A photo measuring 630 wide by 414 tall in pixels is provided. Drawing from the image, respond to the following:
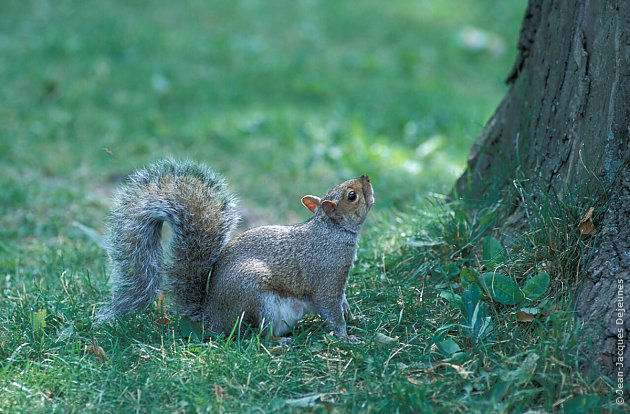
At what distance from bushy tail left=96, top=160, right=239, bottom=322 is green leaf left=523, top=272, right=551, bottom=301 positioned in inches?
46.4

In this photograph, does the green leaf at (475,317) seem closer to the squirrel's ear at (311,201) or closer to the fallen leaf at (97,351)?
the squirrel's ear at (311,201)

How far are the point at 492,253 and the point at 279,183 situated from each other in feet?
8.52

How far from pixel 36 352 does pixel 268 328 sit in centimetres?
84

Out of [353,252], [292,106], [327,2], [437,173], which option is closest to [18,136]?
[292,106]

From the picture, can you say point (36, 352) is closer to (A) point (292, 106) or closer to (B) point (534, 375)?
(B) point (534, 375)

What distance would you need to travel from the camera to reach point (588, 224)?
284 centimetres

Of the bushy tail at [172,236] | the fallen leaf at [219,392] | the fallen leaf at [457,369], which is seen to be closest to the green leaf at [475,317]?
the fallen leaf at [457,369]

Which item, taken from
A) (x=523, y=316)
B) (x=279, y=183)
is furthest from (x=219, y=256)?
(x=279, y=183)

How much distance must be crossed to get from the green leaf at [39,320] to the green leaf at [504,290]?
165 cm

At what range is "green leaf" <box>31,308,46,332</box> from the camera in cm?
301

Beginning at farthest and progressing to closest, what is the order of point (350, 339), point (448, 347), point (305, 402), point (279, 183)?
1. point (279, 183)
2. point (350, 339)
3. point (448, 347)
4. point (305, 402)

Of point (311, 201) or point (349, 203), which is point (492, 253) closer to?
point (349, 203)

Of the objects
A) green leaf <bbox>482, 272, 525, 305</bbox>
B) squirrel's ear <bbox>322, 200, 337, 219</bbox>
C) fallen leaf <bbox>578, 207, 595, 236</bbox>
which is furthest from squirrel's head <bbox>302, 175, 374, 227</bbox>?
fallen leaf <bbox>578, 207, 595, 236</bbox>

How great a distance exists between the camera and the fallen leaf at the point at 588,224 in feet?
9.29
